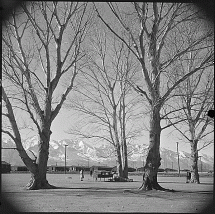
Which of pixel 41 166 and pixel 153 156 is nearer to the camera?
pixel 153 156

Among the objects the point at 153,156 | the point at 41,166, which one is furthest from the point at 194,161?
the point at 41,166

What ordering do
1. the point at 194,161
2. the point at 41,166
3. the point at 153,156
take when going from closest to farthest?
1. the point at 153,156
2. the point at 41,166
3. the point at 194,161

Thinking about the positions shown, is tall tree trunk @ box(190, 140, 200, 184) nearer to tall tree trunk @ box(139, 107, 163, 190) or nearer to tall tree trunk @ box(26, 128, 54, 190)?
tall tree trunk @ box(139, 107, 163, 190)

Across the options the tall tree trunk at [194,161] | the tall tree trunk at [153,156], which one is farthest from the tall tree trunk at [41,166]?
the tall tree trunk at [194,161]

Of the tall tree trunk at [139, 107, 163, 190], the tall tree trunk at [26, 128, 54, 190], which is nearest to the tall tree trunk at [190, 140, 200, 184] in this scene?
the tall tree trunk at [139, 107, 163, 190]

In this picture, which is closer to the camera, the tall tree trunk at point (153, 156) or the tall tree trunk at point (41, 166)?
the tall tree trunk at point (153, 156)

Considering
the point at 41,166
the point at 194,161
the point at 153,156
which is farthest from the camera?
the point at 194,161

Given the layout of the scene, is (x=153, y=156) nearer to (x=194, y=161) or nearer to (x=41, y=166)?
(x=41, y=166)

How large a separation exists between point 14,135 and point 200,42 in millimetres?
8613

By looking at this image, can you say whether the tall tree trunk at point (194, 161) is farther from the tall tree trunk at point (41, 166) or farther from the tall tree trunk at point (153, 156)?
the tall tree trunk at point (41, 166)

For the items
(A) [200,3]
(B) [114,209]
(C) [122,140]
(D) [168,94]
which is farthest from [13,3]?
(C) [122,140]

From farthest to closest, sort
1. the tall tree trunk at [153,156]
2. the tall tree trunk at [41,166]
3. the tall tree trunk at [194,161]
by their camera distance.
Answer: the tall tree trunk at [194,161]
the tall tree trunk at [41,166]
the tall tree trunk at [153,156]

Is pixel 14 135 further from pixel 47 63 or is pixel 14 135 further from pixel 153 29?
pixel 153 29

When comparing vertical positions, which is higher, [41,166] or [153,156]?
[153,156]
